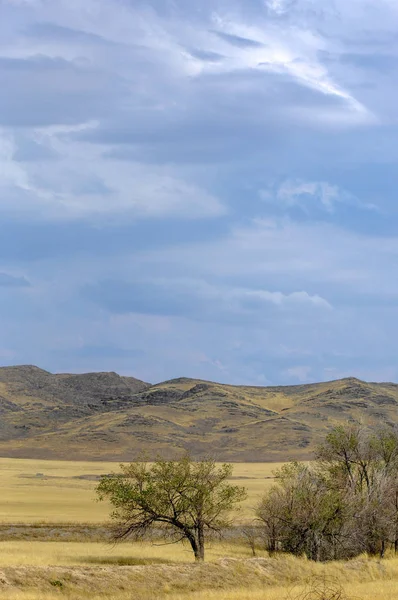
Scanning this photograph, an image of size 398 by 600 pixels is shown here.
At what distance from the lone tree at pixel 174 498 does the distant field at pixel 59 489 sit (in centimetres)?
2715

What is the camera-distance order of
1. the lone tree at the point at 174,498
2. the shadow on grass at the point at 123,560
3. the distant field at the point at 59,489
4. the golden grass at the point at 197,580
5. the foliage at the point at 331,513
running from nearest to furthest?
the golden grass at the point at 197,580 → the shadow on grass at the point at 123,560 → the lone tree at the point at 174,498 → the foliage at the point at 331,513 → the distant field at the point at 59,489

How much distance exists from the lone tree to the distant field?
89.1 ft

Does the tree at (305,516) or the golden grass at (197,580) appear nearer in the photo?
the golden grass at (197,580)

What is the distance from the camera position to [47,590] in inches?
1293

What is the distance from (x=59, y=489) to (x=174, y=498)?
219 ft

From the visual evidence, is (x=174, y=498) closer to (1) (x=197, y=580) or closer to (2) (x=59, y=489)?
(1) (x=197, y=580)

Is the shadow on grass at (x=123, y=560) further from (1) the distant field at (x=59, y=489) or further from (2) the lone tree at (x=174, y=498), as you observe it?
(1) the distant field at (x=59, y=489)

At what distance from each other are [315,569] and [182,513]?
37.8 feet

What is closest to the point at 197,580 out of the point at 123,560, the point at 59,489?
the point at 123,560

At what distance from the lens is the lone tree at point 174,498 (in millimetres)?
47500

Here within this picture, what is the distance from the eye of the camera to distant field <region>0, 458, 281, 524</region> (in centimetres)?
8000

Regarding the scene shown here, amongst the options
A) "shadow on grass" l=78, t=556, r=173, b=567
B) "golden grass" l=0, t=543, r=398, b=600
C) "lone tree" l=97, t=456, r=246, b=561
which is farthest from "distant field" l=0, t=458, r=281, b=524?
"golden grass" l=0, t=543, r=398, b=600

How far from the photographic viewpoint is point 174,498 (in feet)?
157

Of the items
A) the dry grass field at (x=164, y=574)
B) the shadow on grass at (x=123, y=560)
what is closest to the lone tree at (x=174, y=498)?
the shadow on grass at (x=123, y=560)
